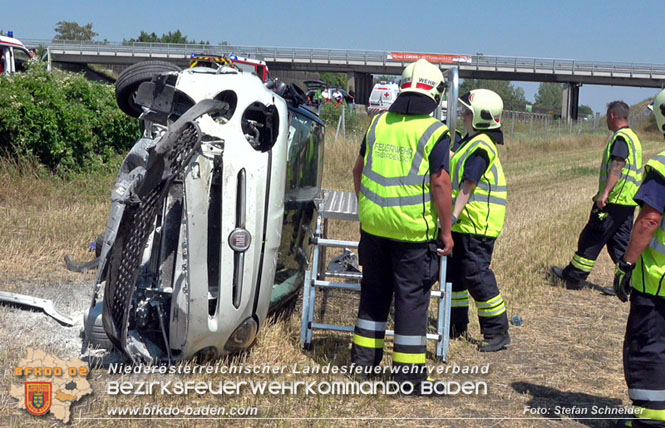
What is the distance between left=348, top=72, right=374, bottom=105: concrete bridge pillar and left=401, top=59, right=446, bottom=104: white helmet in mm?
62322

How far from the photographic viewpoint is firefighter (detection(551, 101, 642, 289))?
23.2 ft

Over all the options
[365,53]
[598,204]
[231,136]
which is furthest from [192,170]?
[365,53]

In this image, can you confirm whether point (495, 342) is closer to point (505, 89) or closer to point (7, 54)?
point (7, 54)

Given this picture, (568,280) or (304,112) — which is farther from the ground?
(304,112)

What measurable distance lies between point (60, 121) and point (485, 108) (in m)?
6.48

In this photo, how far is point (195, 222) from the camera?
396 centimetres

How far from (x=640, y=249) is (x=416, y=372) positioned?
4.72 feet

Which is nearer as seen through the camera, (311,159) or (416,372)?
(416,372)

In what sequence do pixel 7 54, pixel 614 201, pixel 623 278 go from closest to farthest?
1. pixel 623 278
2. pixel 614 201
3. pixel 7 54

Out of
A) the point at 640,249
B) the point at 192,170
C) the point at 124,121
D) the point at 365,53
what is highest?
the point at 365,53

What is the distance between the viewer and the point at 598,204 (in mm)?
7254

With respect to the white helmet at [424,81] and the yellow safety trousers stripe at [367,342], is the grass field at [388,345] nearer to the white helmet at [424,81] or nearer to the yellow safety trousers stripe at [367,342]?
the yellow safety trousers stripe at [367,342]

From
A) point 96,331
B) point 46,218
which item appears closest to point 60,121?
point 46,218

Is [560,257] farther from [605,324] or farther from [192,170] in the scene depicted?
[192,170]
